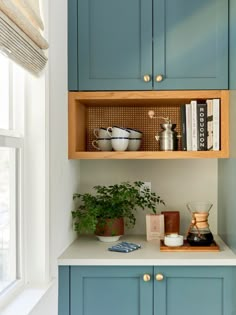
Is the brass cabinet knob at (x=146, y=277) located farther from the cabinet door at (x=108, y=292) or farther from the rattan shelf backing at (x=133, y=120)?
the rattan shelf backing at (x=133, y=120)

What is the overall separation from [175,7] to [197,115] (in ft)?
1.92

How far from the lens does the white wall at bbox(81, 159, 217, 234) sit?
2.57 metres

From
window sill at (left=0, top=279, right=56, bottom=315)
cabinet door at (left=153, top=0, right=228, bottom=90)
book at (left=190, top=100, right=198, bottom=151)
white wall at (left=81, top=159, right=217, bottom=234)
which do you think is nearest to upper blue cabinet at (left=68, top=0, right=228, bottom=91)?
cabinet door at (left=153, top=0, right=228, bottom=90)

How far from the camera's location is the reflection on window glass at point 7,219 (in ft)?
5.25

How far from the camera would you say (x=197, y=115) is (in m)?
2.27

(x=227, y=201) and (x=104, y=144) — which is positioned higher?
(x=104, y=144)

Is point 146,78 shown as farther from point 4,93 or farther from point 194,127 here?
point 4,93

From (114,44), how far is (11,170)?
95cm

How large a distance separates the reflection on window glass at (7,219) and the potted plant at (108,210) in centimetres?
61

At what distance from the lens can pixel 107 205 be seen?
7.64ft

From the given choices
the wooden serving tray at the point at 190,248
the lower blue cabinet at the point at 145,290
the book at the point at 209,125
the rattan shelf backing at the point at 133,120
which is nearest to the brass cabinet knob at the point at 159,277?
Result: the lower blue cabinet at the point at 145,290

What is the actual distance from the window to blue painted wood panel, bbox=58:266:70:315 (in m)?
0.32

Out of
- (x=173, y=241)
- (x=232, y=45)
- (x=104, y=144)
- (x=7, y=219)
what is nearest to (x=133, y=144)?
(x=104, y=144)

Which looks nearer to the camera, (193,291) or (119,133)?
(193,291)
